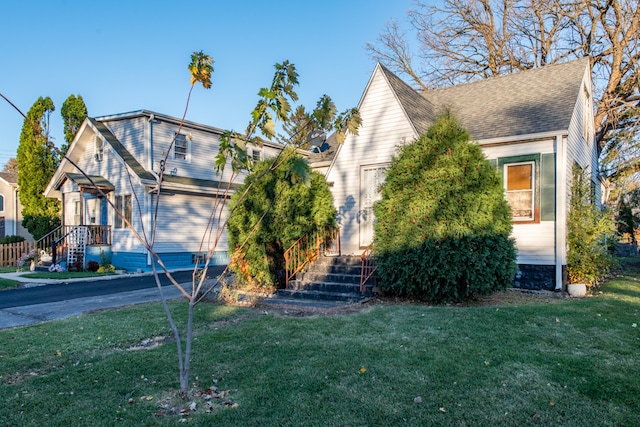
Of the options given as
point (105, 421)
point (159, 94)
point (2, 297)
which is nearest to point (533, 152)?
point (159, 94)

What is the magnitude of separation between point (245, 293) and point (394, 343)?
495 cm

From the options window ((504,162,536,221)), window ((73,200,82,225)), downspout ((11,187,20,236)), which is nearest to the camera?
window ((504,162,536,221))

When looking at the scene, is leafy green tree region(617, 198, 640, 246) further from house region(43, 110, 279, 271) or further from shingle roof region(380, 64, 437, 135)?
house region(43, 110, 279, 271)

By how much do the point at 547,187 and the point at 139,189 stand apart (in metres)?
13.5

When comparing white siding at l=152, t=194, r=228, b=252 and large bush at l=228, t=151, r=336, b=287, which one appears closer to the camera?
large bush at l=228, t=151, r=336, b=287

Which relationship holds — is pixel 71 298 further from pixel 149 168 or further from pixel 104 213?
pixel 104 213

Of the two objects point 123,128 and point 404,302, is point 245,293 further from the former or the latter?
point 123,128

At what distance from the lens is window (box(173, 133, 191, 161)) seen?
17.0 metres

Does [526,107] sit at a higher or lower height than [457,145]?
higher

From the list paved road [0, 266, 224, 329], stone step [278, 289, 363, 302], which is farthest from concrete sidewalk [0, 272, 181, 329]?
stone step [278, 289, 363, 302]

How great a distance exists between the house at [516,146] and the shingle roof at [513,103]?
26 millimetres

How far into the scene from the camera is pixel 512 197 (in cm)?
1029

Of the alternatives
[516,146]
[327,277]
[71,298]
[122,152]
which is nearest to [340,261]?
[327,277]

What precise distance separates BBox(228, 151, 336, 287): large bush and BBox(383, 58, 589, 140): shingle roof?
11.8ft
